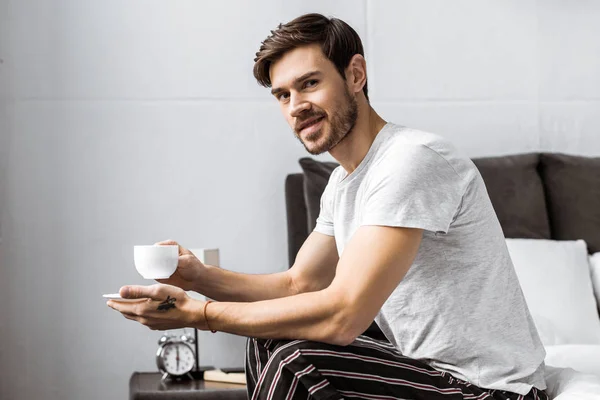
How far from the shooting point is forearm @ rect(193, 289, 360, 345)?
1643 mm

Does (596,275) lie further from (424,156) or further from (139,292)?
(139,292)

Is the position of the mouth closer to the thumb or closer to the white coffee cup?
the white coffee cup

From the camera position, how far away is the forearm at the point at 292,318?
1.64 metres

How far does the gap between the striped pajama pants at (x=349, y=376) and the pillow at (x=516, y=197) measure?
154 cm

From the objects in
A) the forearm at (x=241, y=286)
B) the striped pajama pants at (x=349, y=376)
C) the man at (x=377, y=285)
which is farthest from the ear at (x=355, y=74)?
the striped pajama pants at (x=349, y=376)

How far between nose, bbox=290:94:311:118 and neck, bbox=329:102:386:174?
0.13 m

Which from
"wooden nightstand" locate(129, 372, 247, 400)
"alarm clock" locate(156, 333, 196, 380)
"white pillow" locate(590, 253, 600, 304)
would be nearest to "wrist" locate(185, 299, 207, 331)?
"wooden nightstand" locate(129, 372, 247, 400)

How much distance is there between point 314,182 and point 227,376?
851 millimetres

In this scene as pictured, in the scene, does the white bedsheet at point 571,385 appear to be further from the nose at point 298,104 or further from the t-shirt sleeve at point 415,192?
the nose at point 298,104

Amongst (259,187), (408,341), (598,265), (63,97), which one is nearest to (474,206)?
(408,341)

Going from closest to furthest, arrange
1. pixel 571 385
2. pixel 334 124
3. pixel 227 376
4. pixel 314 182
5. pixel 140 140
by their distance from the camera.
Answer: pixel 571 385 → pixel 334 124 → pixel 227 376 → pixel 314 182 → pixel 140 140

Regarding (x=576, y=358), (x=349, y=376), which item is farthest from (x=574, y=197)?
(x=349, y=376)

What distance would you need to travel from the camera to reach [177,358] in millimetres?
2996

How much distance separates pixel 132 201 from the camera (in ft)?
10.9
